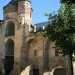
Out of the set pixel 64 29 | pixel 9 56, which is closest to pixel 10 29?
pixel 9 56

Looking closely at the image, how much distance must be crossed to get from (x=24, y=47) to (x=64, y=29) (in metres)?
11.5

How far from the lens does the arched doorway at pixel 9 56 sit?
34.2 metres

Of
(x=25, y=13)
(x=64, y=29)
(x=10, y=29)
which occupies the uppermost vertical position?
(x=25, y=13)

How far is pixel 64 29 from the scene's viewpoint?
2238 centimetres

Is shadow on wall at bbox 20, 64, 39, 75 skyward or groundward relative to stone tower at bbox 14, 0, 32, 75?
groundward

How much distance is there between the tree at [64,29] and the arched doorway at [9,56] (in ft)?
40.0

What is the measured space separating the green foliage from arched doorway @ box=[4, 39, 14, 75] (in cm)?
1221

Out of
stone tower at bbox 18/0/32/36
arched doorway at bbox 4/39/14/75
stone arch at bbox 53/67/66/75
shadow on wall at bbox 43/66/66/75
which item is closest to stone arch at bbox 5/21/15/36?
arched doorway at bbox 4/39/14/75

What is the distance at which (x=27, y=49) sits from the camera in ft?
109

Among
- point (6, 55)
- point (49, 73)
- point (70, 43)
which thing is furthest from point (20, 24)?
point (70, 43)

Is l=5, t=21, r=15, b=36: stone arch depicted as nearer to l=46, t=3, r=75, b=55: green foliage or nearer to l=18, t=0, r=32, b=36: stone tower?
l=18, t=0, r=32, b=36: stone tower

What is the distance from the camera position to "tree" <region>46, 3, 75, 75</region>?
22047 mm

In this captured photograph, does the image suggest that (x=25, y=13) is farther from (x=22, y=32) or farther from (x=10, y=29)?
(x=10, y=29)

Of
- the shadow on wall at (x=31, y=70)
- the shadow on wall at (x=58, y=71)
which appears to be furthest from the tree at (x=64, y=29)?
the shadow on wall at (x=31, y=70)
